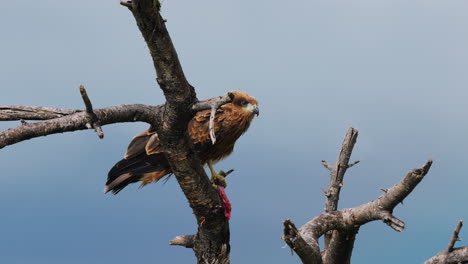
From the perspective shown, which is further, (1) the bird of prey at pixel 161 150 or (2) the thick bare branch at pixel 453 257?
(1) the bird of prey at pixel 161 150

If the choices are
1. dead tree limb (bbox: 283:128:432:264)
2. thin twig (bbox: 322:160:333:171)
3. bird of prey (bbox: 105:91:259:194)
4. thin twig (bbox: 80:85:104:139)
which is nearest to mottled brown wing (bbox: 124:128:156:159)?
bird of prey (bbox: 105:91:259:194)

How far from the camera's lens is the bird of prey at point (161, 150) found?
658 cm

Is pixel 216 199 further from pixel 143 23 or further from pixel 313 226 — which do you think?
pixel 143 23

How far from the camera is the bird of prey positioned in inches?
259

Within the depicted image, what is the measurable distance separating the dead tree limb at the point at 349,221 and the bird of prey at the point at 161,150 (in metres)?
1.41

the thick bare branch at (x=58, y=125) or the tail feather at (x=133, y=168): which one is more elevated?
the tail feather at (x=133, y=168)

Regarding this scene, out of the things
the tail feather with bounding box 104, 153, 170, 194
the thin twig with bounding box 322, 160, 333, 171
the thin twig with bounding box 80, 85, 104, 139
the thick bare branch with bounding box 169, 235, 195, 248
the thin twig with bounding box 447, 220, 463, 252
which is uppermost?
the thin twig with bounding box 322, 160, 333, 171

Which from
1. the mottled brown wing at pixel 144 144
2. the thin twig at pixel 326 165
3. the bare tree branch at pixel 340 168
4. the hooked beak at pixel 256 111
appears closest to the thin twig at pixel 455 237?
the bare tree branch at pixel 340 168

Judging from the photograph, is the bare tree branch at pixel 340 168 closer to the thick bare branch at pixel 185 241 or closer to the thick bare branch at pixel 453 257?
the thick bare branch at pixel 185 241

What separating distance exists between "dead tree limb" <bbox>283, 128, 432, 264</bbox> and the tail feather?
1.72m

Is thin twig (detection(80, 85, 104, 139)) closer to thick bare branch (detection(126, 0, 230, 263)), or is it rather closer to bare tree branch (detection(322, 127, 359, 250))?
thick bare branch (detection(126, 0, 230, 263))

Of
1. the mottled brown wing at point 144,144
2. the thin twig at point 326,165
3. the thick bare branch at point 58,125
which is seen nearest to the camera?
the thick bare branch at point 58,125

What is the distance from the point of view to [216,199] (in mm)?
6277

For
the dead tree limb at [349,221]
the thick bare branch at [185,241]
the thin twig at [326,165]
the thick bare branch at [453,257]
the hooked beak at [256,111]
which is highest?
the hooked beak at [256,111]
